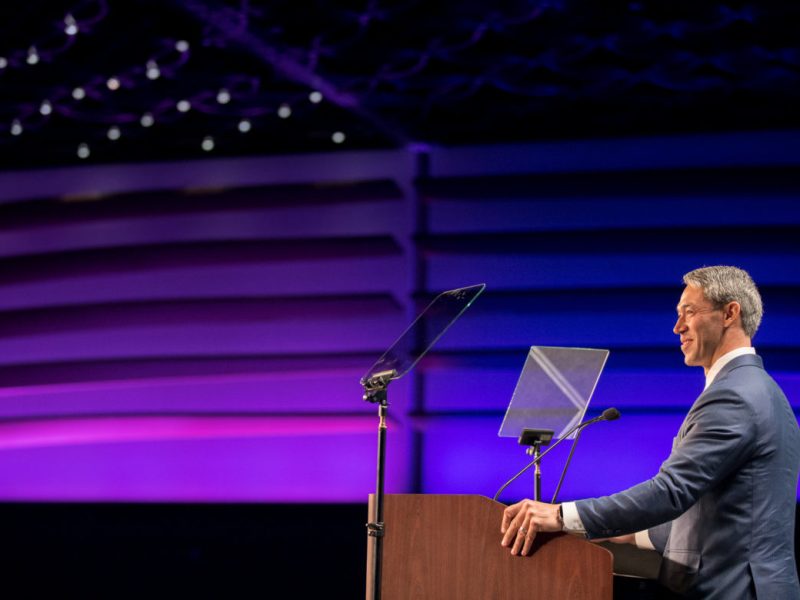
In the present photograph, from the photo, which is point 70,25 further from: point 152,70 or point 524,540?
point 524,540

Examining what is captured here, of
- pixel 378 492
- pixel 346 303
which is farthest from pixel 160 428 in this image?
pixel 378 492

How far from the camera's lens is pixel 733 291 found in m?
1.95

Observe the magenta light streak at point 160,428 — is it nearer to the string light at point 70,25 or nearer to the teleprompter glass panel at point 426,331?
the string light at point 70,25

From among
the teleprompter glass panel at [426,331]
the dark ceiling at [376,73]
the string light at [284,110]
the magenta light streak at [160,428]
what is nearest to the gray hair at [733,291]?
the teleprompter glass panel at [426,331]

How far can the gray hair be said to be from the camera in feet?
6.40

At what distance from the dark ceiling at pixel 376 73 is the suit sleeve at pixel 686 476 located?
7.47ft

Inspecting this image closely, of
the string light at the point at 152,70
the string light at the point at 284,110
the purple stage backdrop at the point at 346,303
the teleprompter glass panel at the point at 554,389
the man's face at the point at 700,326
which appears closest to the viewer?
the man's face at the point at 700,326

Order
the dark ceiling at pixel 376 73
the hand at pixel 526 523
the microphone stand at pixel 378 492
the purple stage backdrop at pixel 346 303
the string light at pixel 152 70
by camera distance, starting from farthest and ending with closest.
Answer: the purple stage backdrop at pixel 346 303
the string light at pixel 152 70
the dark ceiling at pixel 376 73
the microphone stand at pixel 378 492
the hand at pixel 526 523

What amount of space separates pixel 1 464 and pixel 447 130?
3081mm

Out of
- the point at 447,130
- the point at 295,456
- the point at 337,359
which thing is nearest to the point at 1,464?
the point at 295,456

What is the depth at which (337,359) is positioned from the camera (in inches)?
181

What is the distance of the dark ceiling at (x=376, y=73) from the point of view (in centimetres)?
375

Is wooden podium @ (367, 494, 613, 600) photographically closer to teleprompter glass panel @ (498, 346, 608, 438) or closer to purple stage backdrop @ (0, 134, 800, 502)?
teleprompter glass panel @ (498, 346, 608, 438)

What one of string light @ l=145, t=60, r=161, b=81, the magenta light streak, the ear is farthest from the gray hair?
string light @ l=145, t=60, r=161, b=81
